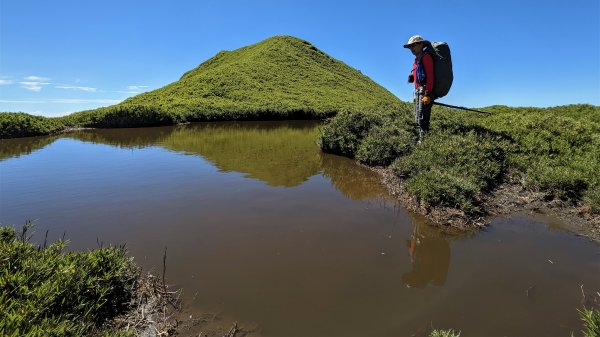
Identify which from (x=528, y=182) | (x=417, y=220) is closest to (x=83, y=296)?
(x=417, y=220)

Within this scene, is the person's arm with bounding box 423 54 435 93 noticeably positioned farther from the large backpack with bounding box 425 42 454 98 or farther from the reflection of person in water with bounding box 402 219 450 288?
the reflection of person in water with bounding box 402 219 450 288

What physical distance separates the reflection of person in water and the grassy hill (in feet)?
45.3

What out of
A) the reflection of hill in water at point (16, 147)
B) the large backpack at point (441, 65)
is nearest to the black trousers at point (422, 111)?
the large backpack at point (441, 65)

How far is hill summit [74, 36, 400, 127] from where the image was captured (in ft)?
117

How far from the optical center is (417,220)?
6836 millimetres

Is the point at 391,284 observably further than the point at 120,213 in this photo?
No

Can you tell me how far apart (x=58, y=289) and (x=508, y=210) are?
26.4 ft

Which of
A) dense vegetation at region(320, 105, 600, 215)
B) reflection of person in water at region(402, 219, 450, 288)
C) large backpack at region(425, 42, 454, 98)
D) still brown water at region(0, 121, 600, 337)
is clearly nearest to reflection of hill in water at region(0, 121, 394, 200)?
still brown water at region(0, 121, 600, 337)

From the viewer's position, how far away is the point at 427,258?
5.32 meters

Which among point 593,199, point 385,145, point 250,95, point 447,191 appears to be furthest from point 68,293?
point 250,95

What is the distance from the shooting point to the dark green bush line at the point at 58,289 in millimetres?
2970

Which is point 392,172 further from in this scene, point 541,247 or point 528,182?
point 541,247

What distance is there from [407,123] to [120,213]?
10.8m

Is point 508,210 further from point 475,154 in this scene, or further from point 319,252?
point 319,252
